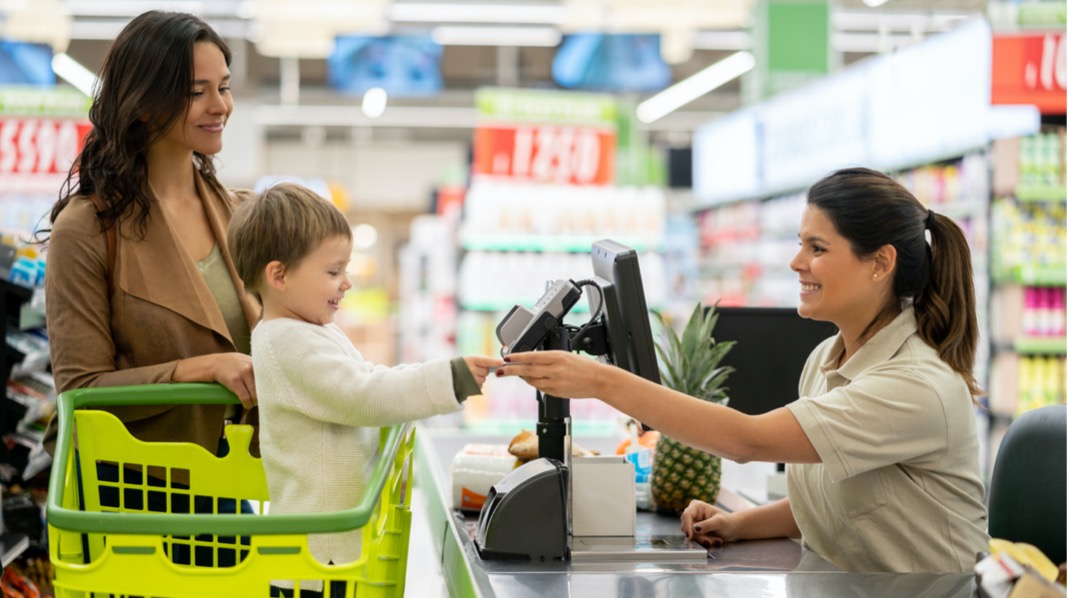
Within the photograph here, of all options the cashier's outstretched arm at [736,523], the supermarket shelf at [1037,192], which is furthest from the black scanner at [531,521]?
the supermarket shelf at [1037,192]

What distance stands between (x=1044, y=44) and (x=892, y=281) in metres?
4.54

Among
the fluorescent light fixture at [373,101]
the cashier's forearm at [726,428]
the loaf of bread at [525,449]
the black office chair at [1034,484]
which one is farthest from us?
the fluorescent light fixture at [373,101]

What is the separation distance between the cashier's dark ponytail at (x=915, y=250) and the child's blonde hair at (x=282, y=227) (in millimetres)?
969

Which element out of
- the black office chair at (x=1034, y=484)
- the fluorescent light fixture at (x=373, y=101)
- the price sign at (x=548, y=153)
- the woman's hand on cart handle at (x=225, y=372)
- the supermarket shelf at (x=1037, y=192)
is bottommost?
the black office chair at (x=1034, y=484)

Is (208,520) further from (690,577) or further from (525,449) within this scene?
(525,449)

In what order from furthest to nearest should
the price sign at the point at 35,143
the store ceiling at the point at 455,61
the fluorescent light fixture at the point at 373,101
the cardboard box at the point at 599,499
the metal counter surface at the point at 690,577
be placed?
1. the fluorescent light fixture at the point at 373,101
2. the store ceiling at the point at 455,61
3. the price sign at the point at 35,143
4. the cardboard box at the point at 599,499
5. the metal counter surface at the point at 690,577

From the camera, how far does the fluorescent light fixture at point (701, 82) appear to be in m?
13.3

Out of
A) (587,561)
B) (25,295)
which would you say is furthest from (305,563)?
(25,295)

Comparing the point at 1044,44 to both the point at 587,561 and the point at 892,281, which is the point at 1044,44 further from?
the point at 587,561

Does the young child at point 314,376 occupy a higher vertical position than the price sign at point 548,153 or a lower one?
lower

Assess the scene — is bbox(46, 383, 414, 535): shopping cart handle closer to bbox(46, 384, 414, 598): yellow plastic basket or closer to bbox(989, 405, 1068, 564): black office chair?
bbox(46, 384, 414, 598): yellow plastic basket

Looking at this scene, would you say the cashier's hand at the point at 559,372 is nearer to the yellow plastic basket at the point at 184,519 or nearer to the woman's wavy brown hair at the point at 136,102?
the yellow plastic basket at the point at 184,519

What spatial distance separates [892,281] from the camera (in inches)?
86.4

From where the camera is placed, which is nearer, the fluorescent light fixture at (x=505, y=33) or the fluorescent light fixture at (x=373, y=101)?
the fluorescent light fixture at (x=505, y=33)
